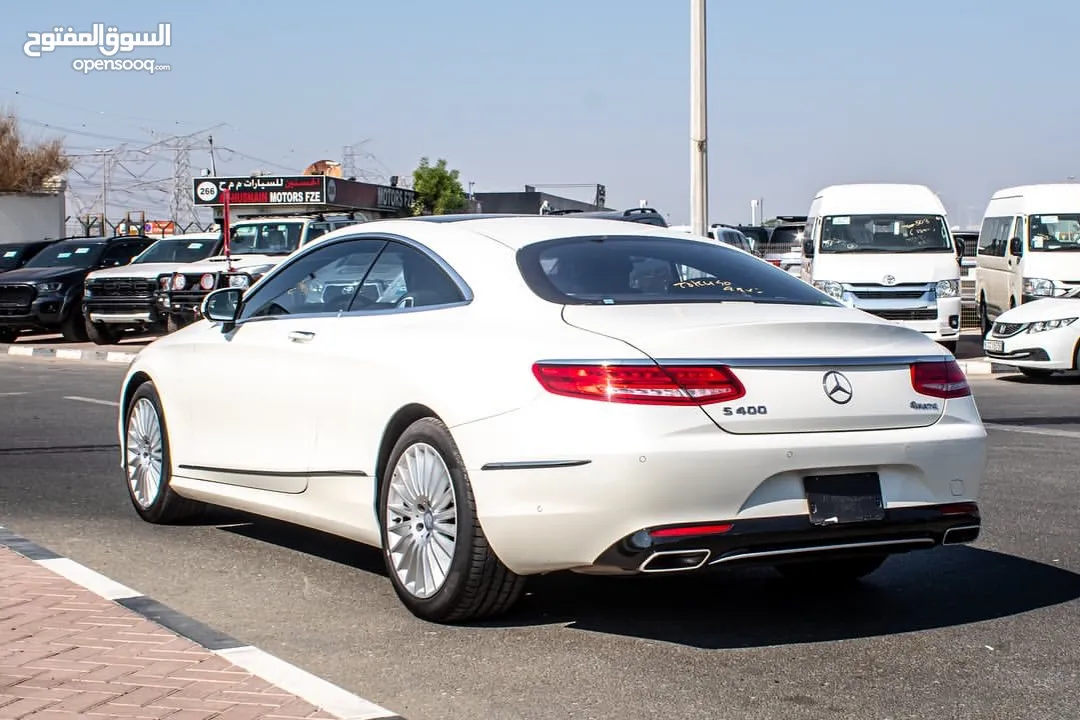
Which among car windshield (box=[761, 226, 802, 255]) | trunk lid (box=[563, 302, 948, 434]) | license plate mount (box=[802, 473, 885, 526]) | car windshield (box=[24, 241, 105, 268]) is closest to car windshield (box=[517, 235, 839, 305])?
trunk lid (box=[563, 302, 948, 434])

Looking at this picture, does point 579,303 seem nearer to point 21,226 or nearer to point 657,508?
point 657,508

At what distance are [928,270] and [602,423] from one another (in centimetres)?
1671

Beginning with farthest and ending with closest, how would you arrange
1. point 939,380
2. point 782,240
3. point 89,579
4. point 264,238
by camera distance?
1. point 782,240
2. point 264,238
3. point 89,579
4. point 939,380

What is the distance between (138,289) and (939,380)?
21.0 meters

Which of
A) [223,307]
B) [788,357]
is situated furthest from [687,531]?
[223,307]

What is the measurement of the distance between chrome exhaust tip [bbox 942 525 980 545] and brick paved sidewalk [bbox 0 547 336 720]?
249cm

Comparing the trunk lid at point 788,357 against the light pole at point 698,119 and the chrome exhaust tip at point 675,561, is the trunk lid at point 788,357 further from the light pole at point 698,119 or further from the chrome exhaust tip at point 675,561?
the light pole at point 698,119

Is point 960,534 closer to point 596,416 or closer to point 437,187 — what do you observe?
point 596,416

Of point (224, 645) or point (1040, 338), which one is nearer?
point (224, 645)

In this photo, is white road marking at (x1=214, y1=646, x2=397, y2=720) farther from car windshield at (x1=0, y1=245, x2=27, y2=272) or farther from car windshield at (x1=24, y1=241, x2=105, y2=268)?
car windshield at (x1=0, y1=245, x2=27, y2=272)

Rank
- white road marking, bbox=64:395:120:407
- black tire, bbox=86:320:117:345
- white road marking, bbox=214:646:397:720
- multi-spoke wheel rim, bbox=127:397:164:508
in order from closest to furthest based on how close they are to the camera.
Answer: white road marking, bbox=214:646:397:720, multi-spoke wheel rim, bbox=127:397:164:508, white road marking, bbox=64:395:120:407, black tire, bbox=86:320:117:345

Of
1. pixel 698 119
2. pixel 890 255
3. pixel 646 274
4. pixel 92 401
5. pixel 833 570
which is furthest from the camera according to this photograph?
pixel 698 119

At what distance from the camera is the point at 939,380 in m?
5.64

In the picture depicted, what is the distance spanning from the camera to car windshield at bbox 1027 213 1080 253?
21.3 meters
